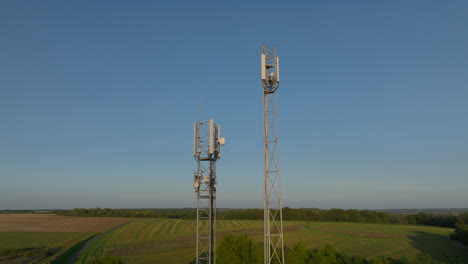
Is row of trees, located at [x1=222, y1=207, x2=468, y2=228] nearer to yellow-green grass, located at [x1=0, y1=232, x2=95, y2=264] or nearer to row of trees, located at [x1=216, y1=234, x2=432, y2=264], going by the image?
yellow-green grass, located at [x1=0, y1=232, x2=95, y2=264]

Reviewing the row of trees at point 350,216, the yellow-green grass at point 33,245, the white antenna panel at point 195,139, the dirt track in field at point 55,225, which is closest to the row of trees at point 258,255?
the white antenna panel at point 195,139

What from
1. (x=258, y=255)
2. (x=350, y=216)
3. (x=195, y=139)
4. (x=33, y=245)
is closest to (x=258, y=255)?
(x=258, y=255)

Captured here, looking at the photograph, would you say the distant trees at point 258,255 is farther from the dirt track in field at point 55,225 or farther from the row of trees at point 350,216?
the row of trees at point 350,216

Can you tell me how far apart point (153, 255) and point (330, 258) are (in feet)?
88.1

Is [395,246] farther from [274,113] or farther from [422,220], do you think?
[422,220]

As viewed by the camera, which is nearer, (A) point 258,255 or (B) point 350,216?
(A) point 258,255

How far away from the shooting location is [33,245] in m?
54.2

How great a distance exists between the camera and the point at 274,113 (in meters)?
20.7

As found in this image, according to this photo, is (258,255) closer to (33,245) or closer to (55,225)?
(33,245)

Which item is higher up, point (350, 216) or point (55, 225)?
point (55, 225)

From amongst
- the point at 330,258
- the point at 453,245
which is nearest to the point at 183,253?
the point at 330,258

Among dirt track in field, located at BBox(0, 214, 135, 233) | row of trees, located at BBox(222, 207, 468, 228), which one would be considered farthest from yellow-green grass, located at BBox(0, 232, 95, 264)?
row of trees, located at BBox(222, 207, 468, 228)

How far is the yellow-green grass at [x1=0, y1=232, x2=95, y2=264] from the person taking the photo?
4331cm

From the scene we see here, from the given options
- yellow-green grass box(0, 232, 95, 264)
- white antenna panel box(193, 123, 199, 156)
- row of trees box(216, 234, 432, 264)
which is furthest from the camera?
yellow-green grass box(0, 232, 95, 264)
